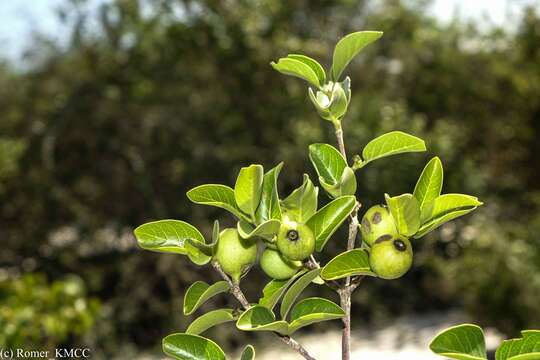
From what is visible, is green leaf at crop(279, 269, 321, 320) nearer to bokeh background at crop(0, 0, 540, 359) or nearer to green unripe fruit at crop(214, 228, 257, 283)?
green unripe fruit at crop(214, 228, 257, 283)

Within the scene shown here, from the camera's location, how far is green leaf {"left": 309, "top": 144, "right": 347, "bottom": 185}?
2.95ft

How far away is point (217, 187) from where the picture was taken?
0.84 metres

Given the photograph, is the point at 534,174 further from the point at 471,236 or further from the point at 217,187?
the point at 217,187

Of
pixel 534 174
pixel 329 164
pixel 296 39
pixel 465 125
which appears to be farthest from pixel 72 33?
pixel 329 164

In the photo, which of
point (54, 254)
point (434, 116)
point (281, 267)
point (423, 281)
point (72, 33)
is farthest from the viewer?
point (434, 116)

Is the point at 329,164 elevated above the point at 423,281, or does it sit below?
below

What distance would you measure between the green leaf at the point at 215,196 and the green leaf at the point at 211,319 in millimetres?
120

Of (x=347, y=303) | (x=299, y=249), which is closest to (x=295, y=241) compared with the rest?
(x=299, y=249)

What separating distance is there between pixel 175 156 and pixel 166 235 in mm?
4966

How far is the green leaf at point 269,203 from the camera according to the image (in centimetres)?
86

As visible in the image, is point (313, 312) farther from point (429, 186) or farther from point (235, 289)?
point (429, 186)

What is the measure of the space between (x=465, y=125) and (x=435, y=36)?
3.76 ft

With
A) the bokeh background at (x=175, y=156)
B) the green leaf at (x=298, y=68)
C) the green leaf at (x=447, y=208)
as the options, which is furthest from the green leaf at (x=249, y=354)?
the bokeh background at (x=175, y=156)

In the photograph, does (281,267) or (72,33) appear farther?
(72,33)
